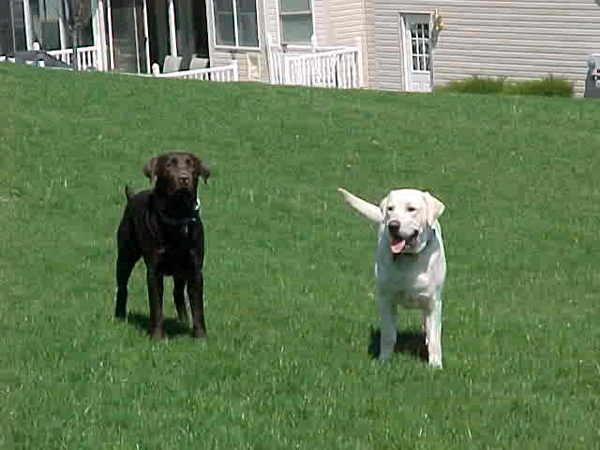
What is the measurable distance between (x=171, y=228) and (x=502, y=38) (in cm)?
2530

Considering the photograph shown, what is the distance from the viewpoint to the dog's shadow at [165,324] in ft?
31.8

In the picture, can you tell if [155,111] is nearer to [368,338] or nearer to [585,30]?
[368,338]

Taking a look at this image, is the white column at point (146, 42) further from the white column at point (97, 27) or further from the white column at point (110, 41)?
the white column at point (97, 27)

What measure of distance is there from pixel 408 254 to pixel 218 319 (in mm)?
2143

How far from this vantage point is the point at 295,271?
12.3 m

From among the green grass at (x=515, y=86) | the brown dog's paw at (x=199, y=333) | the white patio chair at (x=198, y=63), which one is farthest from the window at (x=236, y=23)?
the brown dog's paw at (x=199, y=333)

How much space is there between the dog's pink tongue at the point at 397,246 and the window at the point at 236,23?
95.5ft

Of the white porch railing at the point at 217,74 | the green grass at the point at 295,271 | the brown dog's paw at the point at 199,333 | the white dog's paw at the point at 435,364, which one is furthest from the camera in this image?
the white porch railing at the point at 217,74

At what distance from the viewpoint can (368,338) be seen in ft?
31.6

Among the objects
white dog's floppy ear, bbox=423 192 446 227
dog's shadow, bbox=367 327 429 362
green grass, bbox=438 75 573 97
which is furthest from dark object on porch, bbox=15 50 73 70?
white dog's floppy ear, bbox=423 192 446 227

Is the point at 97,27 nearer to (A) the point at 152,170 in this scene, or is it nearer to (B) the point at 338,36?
(B) the point at 338,36

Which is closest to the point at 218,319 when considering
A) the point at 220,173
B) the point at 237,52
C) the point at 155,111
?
the point at 220,173

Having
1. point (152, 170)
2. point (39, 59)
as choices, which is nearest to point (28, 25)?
point (39, 59)

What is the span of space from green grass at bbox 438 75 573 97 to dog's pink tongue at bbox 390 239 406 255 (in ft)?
75.4
